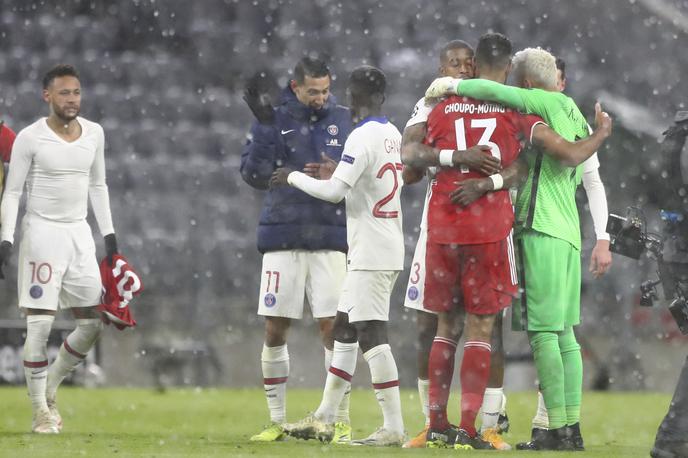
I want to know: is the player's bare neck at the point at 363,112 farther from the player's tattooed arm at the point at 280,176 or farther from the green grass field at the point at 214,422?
the green grass field at the point at 214,422

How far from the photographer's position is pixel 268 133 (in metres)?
7.09

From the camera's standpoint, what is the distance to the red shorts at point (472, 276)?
5.89 meters

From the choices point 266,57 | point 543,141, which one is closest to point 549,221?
point 543,141

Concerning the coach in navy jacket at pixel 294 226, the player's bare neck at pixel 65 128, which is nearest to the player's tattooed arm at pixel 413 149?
the coach in navy jacket at pixel 294 226

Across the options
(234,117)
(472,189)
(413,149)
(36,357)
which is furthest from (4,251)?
(234,117)

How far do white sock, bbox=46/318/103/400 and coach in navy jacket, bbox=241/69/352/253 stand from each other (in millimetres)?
1066

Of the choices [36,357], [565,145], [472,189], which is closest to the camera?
[472,189]

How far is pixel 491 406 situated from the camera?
6.38m

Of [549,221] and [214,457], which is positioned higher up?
[549,221]

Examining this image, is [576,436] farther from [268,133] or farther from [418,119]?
[268,133]

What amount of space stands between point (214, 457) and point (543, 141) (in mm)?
1915

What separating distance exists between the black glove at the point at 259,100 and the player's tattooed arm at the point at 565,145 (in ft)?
4.96

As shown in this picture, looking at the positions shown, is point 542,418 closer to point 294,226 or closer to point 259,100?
point 294,226

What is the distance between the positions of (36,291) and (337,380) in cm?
174
